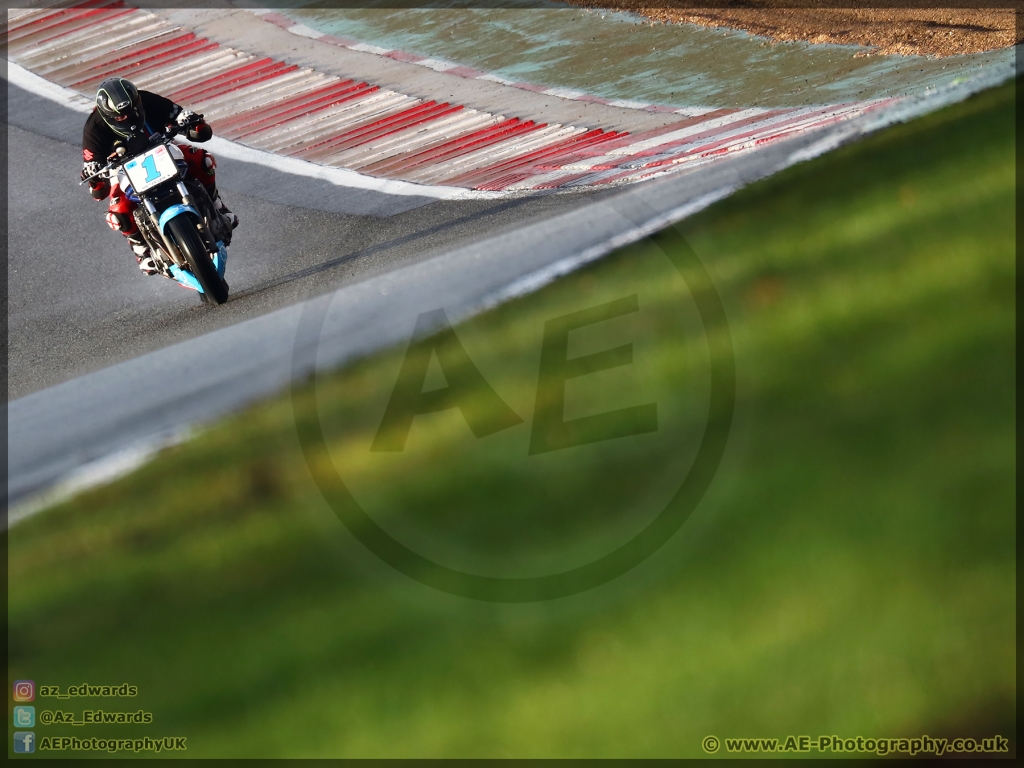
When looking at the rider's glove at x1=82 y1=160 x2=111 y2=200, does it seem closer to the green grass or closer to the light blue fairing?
the light blue fairing

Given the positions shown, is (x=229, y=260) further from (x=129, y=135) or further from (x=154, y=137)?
(x=129, y=135)

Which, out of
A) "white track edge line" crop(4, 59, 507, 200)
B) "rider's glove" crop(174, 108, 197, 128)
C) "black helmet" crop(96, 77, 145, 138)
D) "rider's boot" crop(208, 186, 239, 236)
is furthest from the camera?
"white track edge line" crop(4, 59, 507, 200)

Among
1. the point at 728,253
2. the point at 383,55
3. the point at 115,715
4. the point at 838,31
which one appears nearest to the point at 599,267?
the point at 728,253

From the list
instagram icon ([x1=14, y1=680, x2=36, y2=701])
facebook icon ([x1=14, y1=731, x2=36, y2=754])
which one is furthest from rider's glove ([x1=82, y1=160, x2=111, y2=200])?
facebook icon ([x1=14, y1=731, x2=36, y2=754])

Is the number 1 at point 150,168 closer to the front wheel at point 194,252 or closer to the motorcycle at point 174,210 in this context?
the motorcycle at point 174,210

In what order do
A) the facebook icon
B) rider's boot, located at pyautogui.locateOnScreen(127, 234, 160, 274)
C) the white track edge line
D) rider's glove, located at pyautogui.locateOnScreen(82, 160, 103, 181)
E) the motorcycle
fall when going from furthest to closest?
1. the white track edge line
2. rider's boot, located at pyautogui.locateOnScreen(127, 234, 160, 274)
3. rider's glove, located at pyautogui.locateOnScreen(82, 160, 103, 181)
4. the motorcycle
5. the facebook icon

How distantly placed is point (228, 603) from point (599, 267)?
251cm

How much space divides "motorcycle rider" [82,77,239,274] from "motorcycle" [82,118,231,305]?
0.07 metres

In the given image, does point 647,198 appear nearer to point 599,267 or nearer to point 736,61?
point 599,267

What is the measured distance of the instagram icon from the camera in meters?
3.64

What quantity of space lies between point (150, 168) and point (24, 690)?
182 inches

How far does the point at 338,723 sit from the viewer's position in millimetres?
3295

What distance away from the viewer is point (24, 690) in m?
3.67

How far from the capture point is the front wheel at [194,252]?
7.15 metres
